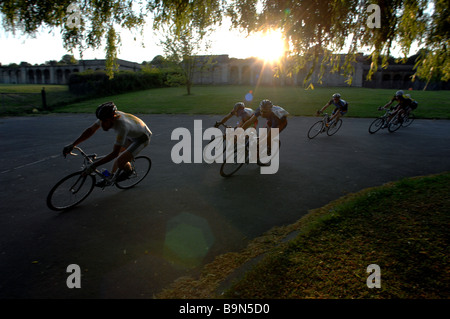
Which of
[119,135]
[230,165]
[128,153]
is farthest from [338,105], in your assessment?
[119,135]

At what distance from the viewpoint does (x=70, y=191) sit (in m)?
5.25

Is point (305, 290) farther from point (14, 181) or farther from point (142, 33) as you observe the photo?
point (14, 181)

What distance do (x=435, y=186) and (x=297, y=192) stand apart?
9.50 feet

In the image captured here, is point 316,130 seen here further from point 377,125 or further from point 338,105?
point 377,125

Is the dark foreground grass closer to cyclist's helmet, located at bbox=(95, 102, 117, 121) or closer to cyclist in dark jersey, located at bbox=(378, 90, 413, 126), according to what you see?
cyclist's helmet, located at bbox=(95, 102, 117, 121)

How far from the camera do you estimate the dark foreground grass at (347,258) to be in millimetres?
2955

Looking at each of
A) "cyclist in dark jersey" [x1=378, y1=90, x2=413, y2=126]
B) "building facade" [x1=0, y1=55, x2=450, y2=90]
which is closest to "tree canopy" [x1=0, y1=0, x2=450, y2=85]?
"cyclist in dark jersey" [x1=378, y1=90, x2=413, y2=126]

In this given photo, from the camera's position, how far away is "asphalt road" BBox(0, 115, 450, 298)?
3.40m

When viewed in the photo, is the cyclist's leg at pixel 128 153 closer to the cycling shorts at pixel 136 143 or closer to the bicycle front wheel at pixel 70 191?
the cycling shorts at pixel 136 143

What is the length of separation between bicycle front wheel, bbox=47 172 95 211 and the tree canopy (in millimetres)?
2465

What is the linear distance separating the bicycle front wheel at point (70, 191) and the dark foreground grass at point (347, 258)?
3.19m

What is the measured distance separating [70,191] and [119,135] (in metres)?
1.41

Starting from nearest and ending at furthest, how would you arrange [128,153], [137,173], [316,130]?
[128,153] < [137,173] < [316,130]
